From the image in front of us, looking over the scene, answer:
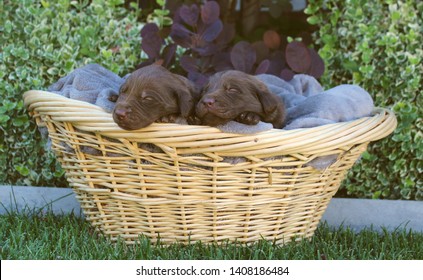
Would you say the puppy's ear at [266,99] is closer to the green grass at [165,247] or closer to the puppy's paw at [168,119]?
the puppy's paw at [168,119]

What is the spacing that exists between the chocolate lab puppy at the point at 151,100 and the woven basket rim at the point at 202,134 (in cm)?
5

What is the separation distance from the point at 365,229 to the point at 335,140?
0.95 m

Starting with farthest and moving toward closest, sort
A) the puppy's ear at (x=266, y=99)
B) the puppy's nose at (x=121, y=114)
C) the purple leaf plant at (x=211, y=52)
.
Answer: the purple leaf plant at (x=211, y=52) → the puppy's ear at (x=266, y=99) → the puppy's nose at (x=121, y=114)

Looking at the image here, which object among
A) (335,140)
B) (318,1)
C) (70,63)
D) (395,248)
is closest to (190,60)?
(70,63)

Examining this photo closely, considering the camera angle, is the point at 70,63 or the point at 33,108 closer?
the point at 33,108

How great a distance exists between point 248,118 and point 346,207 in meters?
1.22

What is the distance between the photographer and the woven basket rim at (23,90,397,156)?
7.41 feet

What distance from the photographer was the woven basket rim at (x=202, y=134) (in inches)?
89.0

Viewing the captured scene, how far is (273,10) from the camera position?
13.0ft

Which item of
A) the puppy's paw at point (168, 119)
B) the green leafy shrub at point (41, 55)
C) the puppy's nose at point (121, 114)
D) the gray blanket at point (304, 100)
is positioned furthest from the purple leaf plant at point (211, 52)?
the puppy's nose at point (121, 114)

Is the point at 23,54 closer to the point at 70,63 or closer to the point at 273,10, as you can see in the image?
the point at 70,63

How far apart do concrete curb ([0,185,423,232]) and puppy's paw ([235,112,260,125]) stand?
44.8 inches

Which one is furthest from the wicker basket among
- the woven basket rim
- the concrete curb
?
the concrete curb

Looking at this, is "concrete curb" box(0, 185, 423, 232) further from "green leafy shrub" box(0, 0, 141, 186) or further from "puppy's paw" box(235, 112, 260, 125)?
"puppy's paw" box(235, 112, 260, 125)
